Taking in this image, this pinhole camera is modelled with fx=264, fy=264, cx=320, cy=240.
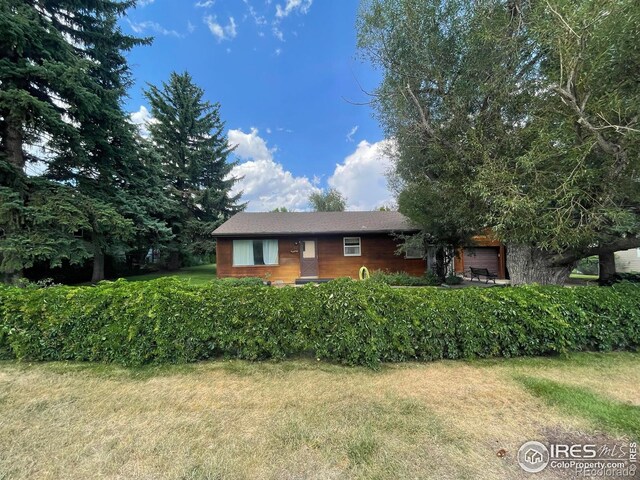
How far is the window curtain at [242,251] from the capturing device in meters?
12.8

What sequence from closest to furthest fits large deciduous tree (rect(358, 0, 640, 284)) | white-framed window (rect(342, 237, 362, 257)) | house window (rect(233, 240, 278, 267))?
large deciduous tree (rect(358, 0, 640, 284)), house window (rect(233, 240, 278, 267)), white-framed window (rect(342, 237, 362, 257))

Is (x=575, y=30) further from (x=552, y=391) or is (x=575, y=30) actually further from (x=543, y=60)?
(x=552, y=391)

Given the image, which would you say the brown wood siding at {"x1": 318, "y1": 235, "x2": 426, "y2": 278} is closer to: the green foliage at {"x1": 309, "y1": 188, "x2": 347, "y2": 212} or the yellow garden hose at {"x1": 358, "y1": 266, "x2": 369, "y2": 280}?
the yellow garden hose at {"x1": 358, "y1": 266, "x2": 369, "y2": 280}

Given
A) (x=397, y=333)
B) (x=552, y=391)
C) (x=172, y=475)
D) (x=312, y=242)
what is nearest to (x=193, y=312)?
(x=172, y=475)

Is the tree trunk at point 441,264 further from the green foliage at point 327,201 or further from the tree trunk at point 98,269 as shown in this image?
the green foliage at point 327,201

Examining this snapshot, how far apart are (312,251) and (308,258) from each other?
40 centimetres

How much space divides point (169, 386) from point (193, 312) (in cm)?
86

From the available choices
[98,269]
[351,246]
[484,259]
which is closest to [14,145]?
[98,269]

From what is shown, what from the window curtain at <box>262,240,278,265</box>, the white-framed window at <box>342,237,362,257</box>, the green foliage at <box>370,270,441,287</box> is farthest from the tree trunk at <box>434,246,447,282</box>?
the window curtain at <box>262,240,278,265</box>

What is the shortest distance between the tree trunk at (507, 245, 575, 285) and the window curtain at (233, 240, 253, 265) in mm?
10379

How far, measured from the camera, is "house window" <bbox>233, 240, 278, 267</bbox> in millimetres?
12781

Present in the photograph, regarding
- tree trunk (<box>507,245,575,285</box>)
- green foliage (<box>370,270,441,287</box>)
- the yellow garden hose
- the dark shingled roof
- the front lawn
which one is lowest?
the front lawn

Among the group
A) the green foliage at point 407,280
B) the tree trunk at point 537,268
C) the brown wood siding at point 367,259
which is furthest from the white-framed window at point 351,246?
the tree trunk at point 537,268

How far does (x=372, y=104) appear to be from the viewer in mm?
7090
